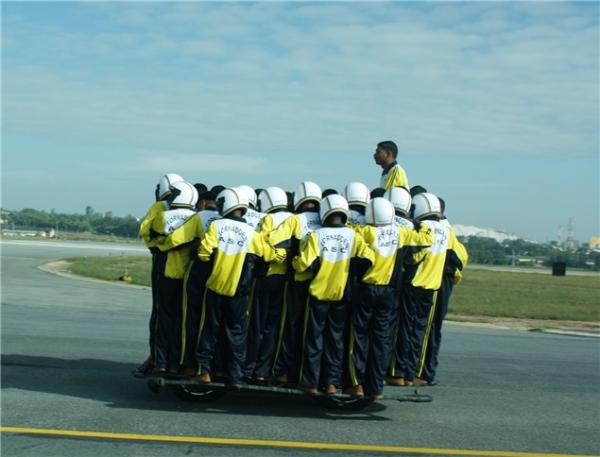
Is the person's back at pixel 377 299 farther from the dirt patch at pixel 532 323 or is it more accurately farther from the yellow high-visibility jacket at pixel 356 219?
the dirt patch at pixel 532 323

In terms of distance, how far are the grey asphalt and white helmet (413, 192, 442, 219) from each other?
2.11 metres

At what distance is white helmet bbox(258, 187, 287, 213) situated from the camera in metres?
8.46

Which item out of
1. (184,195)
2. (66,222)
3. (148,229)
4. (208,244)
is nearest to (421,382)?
(208,244)

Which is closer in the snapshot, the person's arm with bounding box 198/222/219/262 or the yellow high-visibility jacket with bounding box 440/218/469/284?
the person's arm with bounding box 198/222/219/262

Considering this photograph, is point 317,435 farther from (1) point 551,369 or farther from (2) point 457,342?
(2) point 457,342

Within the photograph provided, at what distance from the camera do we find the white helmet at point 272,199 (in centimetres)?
846

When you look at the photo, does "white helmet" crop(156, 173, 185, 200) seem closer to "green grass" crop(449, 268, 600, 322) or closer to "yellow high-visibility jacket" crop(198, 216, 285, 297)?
"yellow high-visibility jacket" crop(198, 216, 285, 297)

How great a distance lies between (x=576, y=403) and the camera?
29.9ft

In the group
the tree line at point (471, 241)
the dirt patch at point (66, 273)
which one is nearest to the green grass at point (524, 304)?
the dirt patch at point (66, 273)

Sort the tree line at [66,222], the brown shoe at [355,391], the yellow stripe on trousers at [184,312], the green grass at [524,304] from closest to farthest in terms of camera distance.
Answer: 1. the brown shoe at [355,391]
2. the yellow stripe on trousers at [184,312]
3. the green grass at [524,304]
4. the tree line at [66,222]

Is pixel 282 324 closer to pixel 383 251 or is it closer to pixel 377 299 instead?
pixel 377 299

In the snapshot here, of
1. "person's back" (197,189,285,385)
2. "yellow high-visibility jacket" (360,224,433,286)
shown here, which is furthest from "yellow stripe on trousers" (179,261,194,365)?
"yellow high-visibility jacket" (360,224,433,286)

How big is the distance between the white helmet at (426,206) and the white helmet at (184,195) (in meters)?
2.40

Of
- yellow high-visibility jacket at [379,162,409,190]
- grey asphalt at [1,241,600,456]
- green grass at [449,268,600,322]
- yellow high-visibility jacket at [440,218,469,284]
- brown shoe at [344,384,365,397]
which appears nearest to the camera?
grey asphalt at [1,241,600,456]
